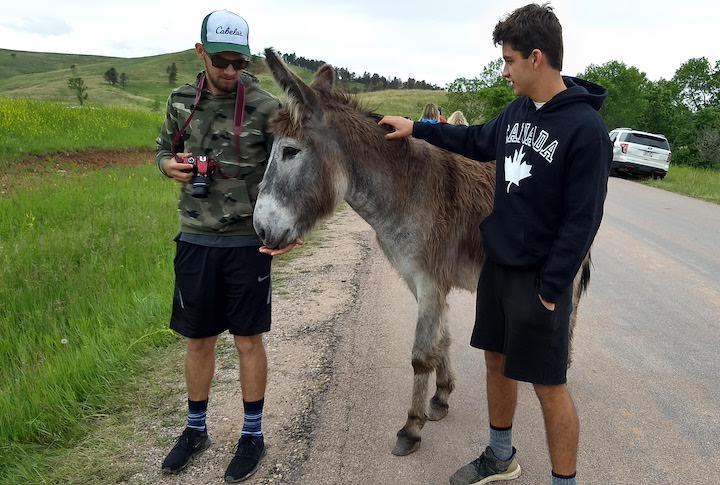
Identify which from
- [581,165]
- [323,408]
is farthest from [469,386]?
[581,165]

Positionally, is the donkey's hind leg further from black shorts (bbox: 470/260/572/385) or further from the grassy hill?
the grassy hill

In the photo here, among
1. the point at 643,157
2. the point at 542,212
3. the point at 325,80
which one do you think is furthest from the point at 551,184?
the point at 643,157

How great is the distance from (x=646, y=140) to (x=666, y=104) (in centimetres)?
1705

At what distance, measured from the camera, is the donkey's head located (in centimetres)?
281

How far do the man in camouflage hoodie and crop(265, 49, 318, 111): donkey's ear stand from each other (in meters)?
0.14

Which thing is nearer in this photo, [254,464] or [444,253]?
[254,464]

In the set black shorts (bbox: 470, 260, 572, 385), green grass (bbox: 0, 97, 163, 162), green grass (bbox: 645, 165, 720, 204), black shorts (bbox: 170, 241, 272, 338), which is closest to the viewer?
black shorts (bbox: 470, 260, 572, 385)

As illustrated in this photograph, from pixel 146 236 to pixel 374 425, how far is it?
5.25m

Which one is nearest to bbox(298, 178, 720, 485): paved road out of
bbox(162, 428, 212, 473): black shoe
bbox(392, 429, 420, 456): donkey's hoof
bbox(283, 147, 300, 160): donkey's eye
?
bbox(392, 429, 420, 456): donkey's hoof

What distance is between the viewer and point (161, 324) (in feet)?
15.2

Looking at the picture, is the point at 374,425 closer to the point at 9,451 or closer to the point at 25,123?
the point at 9,451

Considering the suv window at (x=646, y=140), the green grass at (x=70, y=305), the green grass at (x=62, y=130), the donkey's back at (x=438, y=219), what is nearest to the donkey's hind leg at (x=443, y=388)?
the donkey's back at (x=438, y=219)

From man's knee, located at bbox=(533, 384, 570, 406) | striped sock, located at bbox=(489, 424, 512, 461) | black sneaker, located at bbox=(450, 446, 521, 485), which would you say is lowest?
black sneaker, located at bbox=(450, 446, 521, 485)

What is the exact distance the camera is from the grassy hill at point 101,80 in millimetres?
65812
